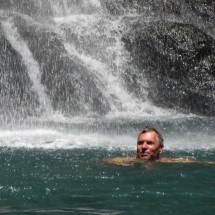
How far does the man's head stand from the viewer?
25.6 feet

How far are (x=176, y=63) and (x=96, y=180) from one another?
1680 cm

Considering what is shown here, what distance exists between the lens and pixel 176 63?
23.5 metres

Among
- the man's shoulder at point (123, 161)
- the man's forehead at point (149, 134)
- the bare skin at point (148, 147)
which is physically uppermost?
the man's forehead at point (149, 134)

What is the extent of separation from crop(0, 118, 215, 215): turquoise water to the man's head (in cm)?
17

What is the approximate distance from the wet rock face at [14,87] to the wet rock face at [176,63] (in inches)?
208

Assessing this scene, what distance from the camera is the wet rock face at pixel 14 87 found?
20672 mm

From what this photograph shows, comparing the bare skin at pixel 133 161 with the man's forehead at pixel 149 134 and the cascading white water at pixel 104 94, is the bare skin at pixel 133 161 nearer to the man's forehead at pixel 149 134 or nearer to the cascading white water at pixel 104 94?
the man's forehead at pixel 149 134

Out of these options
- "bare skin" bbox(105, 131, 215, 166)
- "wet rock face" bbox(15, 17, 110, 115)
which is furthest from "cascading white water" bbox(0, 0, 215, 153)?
"bare skin" bbox(105, 131, 215, 166)

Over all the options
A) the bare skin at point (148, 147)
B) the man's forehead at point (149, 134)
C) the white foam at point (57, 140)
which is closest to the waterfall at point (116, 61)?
the white foam at point (57, 140)

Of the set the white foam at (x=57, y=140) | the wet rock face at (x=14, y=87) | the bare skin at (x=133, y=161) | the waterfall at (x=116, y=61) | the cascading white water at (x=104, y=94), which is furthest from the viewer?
the waterfall at (x=116, y=61)

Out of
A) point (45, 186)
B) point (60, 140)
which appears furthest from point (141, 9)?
point (45, 186)

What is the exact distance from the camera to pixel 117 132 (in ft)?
50.7

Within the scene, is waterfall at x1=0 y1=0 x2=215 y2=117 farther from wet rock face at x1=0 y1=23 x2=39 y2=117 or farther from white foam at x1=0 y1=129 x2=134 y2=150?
white foam at x1=0 y1=129 x2=134 y2=150

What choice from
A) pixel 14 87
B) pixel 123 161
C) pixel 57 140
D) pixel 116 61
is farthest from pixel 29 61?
pixel 123 161
